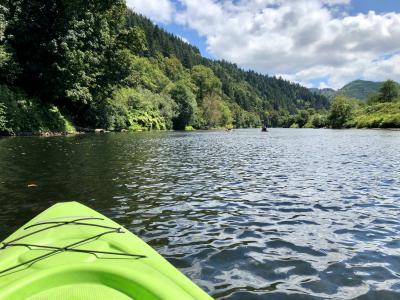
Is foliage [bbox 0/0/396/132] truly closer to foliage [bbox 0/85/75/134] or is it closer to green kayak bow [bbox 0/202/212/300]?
foliage [bbox 0/85/75/134]

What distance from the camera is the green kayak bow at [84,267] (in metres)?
3.62

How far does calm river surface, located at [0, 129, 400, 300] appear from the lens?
5926 millimetres

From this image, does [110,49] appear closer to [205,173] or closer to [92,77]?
[92,77]

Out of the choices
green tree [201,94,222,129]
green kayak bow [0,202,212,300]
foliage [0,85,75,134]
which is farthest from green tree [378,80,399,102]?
green kayak bow [0,202,212,300]

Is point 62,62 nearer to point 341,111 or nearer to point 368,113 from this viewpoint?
point 368,113

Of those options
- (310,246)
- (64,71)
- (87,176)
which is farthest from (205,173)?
(64,71)

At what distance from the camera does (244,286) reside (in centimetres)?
566

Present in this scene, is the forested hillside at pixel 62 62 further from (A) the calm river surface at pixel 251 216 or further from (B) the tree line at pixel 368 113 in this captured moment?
(B) the tree line at pixel 368 113

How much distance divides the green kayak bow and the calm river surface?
62.6 inches

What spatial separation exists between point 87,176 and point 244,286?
10.4 metres

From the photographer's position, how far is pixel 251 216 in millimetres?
9391

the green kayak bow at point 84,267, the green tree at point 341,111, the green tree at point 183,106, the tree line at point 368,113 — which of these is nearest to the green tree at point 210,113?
the green tree at point 183,106

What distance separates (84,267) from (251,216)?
19.7ft

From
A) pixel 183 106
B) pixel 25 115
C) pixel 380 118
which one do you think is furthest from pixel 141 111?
pixel 380 118
